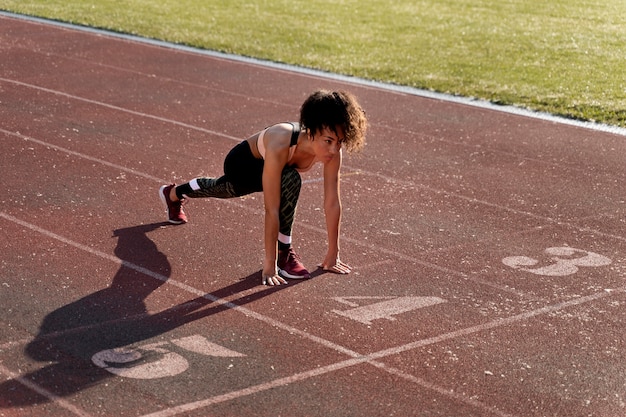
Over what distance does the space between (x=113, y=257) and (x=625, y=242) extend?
3948 mm

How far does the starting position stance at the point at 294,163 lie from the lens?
6.95 meters

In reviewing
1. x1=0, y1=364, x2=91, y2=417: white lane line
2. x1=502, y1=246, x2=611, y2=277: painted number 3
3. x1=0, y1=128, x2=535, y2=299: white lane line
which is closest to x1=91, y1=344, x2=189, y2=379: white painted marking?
x1=0, y1=364, x2=91, y2=417: white lane line

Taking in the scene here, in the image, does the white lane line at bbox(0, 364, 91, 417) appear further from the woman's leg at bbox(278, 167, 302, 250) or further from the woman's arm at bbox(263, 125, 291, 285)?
the woman's leg at bbox(278, 167, 302, 250)

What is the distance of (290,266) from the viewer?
297 inches

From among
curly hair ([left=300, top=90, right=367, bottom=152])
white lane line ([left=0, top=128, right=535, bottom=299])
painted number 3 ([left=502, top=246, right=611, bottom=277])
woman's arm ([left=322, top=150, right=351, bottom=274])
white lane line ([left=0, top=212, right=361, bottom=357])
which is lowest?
white lane line ([left=0, top=212, right=361, bottom=357])

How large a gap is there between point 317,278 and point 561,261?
1.90 meters

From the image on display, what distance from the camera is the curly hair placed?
6910 millimetres

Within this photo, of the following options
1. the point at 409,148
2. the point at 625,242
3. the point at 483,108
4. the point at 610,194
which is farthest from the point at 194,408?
the point at 483,108

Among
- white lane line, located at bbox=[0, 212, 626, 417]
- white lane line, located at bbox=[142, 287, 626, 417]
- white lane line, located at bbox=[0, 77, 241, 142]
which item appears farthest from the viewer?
white lane line, located at bbox=[0, 77, 241, 142]

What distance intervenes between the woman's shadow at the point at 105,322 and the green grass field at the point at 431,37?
7903 mm

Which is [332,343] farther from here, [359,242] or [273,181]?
[359,242]

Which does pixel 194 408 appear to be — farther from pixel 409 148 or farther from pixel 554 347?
pixel 409 148

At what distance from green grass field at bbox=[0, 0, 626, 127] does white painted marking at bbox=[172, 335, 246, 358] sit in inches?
345

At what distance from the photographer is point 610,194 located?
33.9 ft
